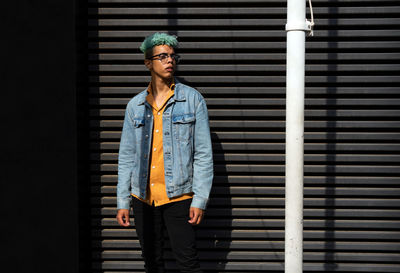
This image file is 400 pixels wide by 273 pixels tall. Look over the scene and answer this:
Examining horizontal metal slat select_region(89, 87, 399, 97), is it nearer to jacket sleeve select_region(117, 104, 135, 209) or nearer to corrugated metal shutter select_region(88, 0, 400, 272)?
corrugated metal shutter select_region(88, 0, 400, 272)

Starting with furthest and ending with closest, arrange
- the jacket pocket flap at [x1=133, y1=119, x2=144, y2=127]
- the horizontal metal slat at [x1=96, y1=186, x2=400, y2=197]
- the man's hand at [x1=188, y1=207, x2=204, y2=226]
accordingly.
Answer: the horizontal metal slat at [x1=96, y1=186, x2=400, y2=197], the jacket pocket flap at [x1=133, y1=119, x2=144, y2=127], the man's hand at [x1=188, y1=207, x2=204, y2=226]

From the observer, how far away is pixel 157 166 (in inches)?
139

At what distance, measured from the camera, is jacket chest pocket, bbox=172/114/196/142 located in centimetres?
350

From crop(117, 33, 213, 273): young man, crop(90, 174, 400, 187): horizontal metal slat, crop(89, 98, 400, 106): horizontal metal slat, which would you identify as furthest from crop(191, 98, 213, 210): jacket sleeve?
crop(90, 174, 400, 187): horizontal metal slat

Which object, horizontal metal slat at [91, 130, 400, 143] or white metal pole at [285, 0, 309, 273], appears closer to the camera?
white metal pole at [285, 0, 309, 273]

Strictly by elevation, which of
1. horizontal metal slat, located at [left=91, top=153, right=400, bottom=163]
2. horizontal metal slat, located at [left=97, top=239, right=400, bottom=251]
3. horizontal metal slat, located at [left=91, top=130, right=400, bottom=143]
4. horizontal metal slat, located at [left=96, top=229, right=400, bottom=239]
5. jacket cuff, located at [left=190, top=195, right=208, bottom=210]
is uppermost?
horizontal metal slat, located at [left=91, top=130, right=400, bottom=143]

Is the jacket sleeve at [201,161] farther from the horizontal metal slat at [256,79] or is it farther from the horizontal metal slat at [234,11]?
the horizontal metal slat at [234,11]

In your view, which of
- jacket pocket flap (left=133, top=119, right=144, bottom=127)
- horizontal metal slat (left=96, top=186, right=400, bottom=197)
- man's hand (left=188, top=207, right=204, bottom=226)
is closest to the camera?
man's hand (left=188, top=207, right=204, bottom=226)

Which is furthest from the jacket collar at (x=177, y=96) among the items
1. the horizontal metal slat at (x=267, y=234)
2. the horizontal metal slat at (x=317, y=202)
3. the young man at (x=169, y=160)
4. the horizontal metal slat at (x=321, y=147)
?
the horizontal metal slat at (x=267, y=234)

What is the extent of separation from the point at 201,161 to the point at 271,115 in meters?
1.20

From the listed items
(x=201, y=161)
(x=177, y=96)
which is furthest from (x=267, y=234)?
(x=177, y=96)

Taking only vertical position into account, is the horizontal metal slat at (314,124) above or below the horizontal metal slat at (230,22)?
below

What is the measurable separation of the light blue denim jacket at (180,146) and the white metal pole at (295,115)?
0.95m

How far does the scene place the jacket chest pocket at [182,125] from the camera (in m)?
3.50
